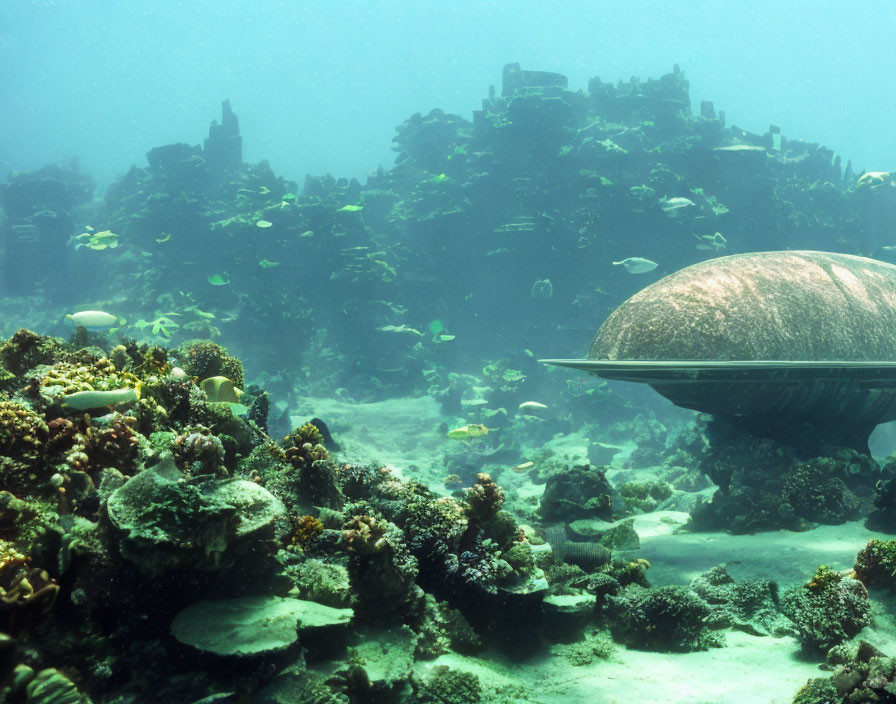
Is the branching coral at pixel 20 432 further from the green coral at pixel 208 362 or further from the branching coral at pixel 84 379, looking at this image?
the green coral at pixel 208 362

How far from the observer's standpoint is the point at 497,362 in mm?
24844

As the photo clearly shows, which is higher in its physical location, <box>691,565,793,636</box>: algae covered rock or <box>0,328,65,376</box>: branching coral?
<box>0,328,65,376</box>: branching coral

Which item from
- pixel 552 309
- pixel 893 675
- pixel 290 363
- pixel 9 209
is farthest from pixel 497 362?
pixel 9 209

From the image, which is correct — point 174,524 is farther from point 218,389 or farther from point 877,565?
point 877,565

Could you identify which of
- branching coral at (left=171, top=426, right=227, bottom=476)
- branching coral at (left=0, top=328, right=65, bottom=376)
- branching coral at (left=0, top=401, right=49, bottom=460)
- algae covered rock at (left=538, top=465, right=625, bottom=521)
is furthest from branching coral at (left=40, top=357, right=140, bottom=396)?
algae covered rock at (left=538, top=465, right=625, bottom=521)

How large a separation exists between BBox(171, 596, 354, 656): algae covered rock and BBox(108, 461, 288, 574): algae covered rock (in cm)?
25

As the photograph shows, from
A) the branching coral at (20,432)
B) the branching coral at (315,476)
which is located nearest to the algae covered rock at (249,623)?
the branching coral at (315,476)

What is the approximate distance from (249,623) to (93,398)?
2.54 m

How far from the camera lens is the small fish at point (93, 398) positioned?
3893 mm

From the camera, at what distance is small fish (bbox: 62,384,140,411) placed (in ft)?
12.8

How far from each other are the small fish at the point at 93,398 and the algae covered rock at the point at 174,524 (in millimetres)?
1503

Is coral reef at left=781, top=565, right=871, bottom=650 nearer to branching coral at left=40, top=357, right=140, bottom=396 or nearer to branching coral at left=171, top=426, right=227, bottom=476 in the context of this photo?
branching coral at left=171, top=426, right=227, bottom=476

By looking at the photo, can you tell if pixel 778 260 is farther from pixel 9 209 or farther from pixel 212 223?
pixel 9 209

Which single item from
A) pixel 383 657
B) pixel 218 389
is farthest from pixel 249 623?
pixel 218 389
